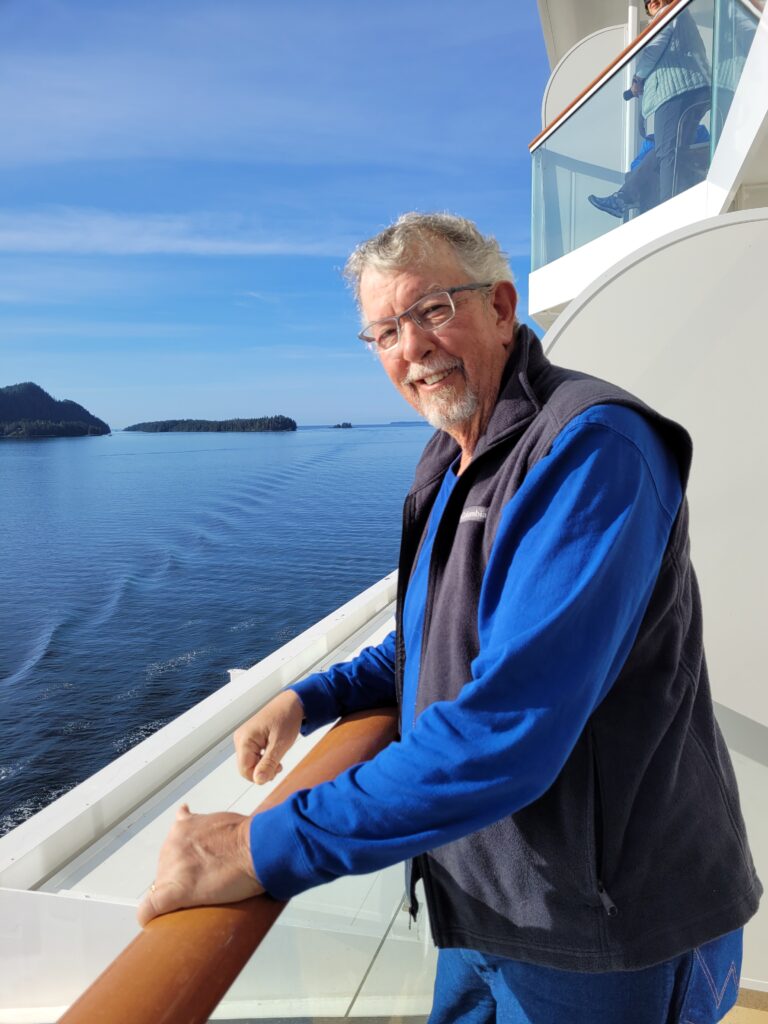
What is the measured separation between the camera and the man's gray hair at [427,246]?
1.00 metres

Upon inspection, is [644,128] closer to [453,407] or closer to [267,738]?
[453,407]

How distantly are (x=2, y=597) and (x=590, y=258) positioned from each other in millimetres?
27452

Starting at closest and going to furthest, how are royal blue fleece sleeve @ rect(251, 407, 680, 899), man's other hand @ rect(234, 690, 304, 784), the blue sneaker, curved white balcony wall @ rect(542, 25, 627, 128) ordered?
royal blue fleece sleeve @ rect(251, 407, 680, 899) → man's other hand @ rect(234, 690, 304, 784) → the blue sneaker → curved white balcony wall @ rect(542, 25, 627, 128)

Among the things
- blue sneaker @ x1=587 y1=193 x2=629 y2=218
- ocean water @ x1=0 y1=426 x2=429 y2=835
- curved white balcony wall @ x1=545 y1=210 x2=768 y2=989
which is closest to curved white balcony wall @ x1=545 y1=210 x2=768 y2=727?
curved white balcony wall @ x1=545 y1=210 x2=768 y2=989

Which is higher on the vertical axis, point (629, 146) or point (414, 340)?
point (629, 146)

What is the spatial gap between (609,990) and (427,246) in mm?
892

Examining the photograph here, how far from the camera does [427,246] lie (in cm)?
100

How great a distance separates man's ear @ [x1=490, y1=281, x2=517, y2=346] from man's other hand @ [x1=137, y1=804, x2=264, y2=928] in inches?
26.8

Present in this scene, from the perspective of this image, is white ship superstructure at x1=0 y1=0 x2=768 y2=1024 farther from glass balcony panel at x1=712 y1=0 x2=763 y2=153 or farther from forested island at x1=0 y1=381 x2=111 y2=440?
forested island at x1=0 y1=381 x2=111 y2=440

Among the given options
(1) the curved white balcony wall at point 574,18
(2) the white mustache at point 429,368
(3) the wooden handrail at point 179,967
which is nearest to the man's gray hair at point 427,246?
(2) the white mustache at point 429,368

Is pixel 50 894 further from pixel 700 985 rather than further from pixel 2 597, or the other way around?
pixel 2 597

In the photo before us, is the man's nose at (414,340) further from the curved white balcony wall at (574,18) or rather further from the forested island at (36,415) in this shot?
the forested island at (36,415)

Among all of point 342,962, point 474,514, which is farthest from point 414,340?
point 342,962

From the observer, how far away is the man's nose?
102 centimetres
